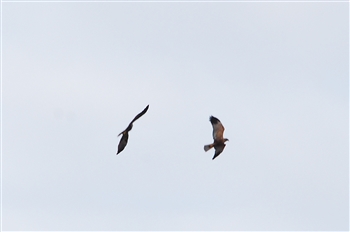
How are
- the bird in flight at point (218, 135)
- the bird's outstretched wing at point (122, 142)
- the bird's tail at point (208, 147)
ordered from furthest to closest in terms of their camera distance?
the bird's outstretched wing at point (122, 142) → the bird in flight at point (218, 135) → the bird's tail at point (208, 147)

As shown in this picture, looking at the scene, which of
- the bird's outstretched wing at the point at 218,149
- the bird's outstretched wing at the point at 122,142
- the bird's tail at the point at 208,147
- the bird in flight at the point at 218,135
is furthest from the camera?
the bird's outstretched wing at the point at 122,142

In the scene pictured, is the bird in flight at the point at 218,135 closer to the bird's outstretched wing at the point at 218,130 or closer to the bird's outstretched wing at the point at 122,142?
the bird's outstretched wing at the point at 218,130

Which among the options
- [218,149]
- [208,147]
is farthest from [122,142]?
[218,149]

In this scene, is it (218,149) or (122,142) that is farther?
(122,142)

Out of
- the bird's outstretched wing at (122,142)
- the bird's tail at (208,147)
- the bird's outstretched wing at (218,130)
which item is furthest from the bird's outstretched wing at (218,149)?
the bird's outstretched wing at (122,142)

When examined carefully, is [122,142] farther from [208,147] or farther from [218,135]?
[218,135]

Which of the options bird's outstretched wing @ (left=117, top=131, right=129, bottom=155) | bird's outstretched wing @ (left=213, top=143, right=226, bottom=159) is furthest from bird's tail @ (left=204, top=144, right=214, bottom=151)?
bird's outstretched wing @ (left=117, top=131, right=129, bottom=155)

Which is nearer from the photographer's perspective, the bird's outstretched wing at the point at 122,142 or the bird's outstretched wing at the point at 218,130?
the bird's outstretched wing at the point at 218,130

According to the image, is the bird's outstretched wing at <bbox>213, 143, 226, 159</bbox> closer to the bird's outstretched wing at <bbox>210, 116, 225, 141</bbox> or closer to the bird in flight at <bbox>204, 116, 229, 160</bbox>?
the bird in flight at <bbox>204, 116, 229, 160</bbox>

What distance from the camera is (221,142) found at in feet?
142

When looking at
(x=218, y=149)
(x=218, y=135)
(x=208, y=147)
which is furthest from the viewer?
(x=218, y=149)

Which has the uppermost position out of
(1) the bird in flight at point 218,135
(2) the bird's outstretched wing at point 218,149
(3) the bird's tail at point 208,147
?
(1) the bird in flight at point 218,135

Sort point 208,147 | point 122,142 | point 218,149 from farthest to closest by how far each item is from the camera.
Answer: point 122,142
point 218,149
point 208,147

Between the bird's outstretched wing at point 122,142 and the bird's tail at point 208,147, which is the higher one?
the bird's outstretched wing at point 122,142
